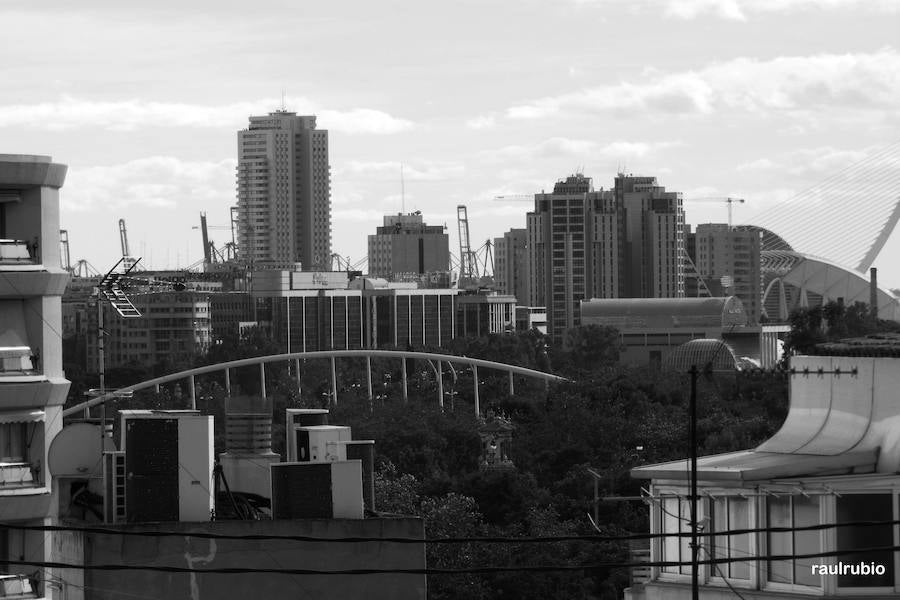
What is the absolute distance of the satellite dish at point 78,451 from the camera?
28.9 m

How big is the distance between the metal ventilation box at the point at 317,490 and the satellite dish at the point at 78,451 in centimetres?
297

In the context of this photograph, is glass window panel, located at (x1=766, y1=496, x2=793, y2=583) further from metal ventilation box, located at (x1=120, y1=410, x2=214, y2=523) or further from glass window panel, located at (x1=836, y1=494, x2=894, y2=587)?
metal ventilation box, located at (x1=120, y1=410, x2=214, y2=523)

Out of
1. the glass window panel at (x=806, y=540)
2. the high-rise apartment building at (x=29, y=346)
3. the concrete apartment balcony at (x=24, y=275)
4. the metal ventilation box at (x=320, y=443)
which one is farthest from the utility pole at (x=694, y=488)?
the concrete apartment balcony at (x=24, y=275)

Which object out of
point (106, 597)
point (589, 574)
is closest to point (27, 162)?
point (106, 597)

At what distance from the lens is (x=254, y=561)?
2570 centimetres

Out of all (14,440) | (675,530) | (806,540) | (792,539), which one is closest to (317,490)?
(675,530)

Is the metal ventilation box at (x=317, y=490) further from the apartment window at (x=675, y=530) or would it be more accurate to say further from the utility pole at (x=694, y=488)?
the utility pole at (x=694, y=488)

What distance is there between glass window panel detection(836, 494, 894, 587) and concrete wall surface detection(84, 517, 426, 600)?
19.6ft

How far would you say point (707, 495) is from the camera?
23.2 meters

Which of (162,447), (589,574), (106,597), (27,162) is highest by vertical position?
(27,162)

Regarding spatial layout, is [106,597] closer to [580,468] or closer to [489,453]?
[580,468]

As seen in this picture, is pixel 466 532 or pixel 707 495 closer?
pixel 707 495

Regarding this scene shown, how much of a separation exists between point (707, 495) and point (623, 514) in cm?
4584

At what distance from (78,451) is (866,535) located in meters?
11.5
